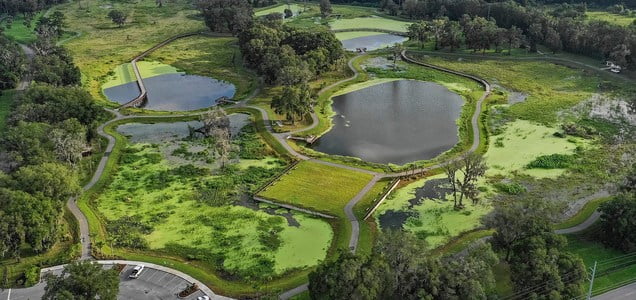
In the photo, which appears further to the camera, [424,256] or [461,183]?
[461,183]

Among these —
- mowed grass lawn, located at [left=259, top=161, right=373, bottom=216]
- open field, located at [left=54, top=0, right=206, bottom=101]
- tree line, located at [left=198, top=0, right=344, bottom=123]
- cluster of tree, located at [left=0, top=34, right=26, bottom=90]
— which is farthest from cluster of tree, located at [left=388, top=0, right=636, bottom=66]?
cluster of tree, located at [left=0, top=34, right=26, bottom=90]

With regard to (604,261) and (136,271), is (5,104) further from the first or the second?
(604,261)

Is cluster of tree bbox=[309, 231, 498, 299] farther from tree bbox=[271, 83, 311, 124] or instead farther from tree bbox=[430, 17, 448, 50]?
tree bbox=[430, 17, 448, 50]

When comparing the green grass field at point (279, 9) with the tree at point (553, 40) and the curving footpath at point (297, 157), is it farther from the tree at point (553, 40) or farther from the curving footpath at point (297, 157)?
the tree at point (553, 40)

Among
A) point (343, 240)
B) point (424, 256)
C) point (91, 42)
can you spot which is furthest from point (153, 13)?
point (424, 256)

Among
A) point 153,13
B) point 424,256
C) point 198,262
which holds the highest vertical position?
point 153,13

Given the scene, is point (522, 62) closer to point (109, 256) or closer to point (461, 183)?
point (461, 183)

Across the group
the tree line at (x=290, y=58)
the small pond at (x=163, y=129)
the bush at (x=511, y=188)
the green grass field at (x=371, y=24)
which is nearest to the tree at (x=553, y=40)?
the green grass field at (x=371, y=24)

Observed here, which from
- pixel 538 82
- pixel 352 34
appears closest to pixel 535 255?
pixel 538 82
